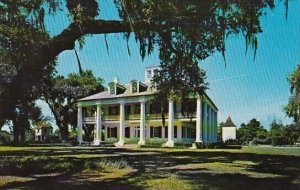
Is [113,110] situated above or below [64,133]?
above

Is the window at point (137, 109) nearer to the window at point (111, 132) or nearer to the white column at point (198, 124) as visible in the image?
the window at point (111, 132)

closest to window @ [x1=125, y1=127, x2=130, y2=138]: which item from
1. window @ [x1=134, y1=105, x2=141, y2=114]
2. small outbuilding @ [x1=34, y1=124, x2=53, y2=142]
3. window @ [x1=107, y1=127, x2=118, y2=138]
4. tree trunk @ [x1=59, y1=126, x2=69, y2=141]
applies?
window @ [x1=107, y1=127, x2=118, y2=138]

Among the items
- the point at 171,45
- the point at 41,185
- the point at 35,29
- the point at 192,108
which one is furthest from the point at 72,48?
the point at 192,108

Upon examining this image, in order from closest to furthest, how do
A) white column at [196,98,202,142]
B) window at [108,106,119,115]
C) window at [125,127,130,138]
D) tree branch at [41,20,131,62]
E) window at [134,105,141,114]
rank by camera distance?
tree branch at [41,20,131,62] → window at [125,127,130,138] → window at [108,106,119,115] → window at [134,105,141,114] → white column at [196,98,202,142]

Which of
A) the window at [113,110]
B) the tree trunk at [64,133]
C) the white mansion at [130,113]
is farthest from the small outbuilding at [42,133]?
the window at [113,110]

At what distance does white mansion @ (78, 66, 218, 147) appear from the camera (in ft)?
54.9

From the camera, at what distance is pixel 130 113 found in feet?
66.4

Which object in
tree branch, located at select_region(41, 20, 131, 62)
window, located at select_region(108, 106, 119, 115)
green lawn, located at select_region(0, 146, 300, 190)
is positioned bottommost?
green lawn, located at select_region(0, 146, 300, 190)

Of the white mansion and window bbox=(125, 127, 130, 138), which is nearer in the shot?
the white mansion

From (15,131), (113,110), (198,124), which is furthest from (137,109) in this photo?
(198,124)

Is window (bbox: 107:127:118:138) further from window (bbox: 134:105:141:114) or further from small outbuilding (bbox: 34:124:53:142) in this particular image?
small outbuilding (bbox: 34:124:53:142)

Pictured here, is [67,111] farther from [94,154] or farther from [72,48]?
[72,48]

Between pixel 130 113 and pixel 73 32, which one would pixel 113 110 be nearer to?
pixel 130 113

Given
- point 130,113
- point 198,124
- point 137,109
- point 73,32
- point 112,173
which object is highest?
point 73,32
